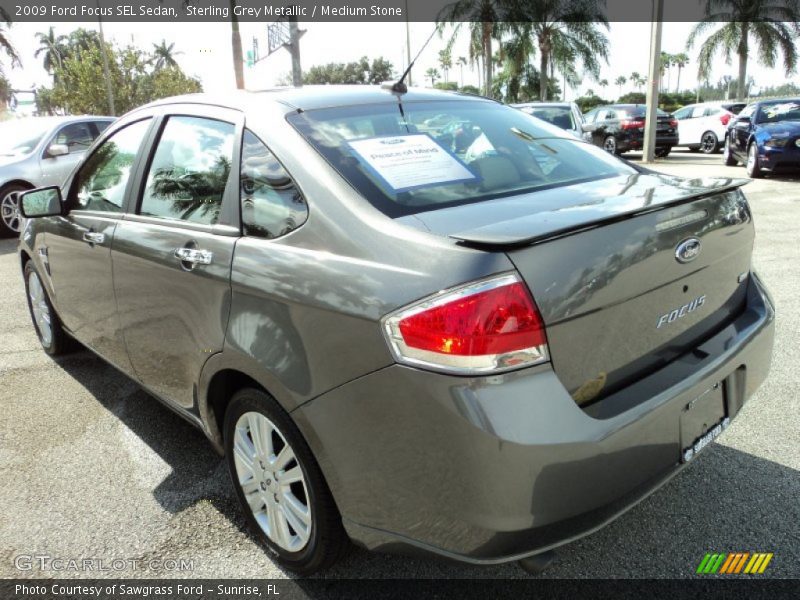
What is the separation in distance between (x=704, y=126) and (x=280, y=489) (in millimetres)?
21445

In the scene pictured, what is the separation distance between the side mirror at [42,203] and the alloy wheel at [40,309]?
79cm

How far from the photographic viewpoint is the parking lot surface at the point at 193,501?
7.70 feet

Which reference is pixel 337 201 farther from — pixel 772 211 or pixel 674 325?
pixel 772 211

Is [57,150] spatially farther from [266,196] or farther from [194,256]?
[266,196]

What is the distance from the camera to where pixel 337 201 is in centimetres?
201

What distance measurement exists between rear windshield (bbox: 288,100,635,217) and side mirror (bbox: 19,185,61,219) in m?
2.01

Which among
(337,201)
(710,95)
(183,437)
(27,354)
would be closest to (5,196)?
(27,354)

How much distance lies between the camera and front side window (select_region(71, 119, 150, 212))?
3.16 meters

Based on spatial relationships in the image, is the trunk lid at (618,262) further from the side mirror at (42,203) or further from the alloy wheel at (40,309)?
the alloy wheel at (40,309)

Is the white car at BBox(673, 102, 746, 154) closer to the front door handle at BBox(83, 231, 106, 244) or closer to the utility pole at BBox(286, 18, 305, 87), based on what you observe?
the utility pole at BBox(286, 18, 305, 87)

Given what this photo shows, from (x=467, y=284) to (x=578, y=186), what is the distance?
971mm

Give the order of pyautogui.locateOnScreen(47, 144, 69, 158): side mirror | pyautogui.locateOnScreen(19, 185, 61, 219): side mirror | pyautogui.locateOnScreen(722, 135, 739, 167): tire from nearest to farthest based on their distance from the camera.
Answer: pyautogui.locateOnScreen(19, 185, 61, 219): side mirror, pyautogui.locateOnScreen(47, 144, 69, 158): side mirror, pyautogui.locateOnScreen(722, 135, 739, 167): tire

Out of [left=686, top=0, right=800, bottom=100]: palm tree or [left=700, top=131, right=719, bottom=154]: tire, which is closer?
[left=700, top=131, right=719, bottom=154]: tire

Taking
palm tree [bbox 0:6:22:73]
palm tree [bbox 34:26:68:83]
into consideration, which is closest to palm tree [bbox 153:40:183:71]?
palm tree [bbox 34:26:68:83]
